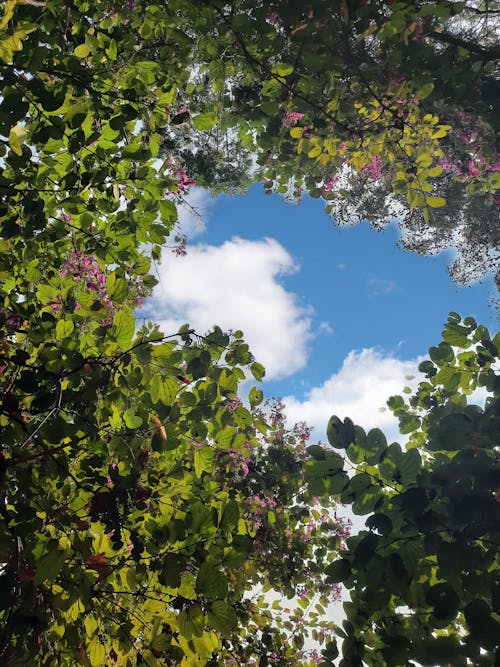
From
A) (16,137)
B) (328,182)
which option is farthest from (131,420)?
(328,182)

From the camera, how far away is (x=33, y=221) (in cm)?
247

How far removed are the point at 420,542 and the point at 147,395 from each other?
1.47 m

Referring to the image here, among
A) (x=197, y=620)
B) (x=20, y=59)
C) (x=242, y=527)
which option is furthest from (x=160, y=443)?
(x=20, y=59)

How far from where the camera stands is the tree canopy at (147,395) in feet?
5.43

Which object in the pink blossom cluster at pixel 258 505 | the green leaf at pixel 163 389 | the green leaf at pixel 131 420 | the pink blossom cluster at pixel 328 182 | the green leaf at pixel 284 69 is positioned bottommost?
the green leaf at pixel 131 420

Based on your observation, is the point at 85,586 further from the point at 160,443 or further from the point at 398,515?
the point at 398,515

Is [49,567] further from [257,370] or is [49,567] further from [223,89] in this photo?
[223,89]

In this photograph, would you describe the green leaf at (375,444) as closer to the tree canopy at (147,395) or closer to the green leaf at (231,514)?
the tree canopy at (147,395)

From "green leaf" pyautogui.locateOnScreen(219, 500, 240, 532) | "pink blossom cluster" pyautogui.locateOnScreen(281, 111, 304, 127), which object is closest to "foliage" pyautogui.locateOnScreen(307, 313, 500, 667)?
"green leaf" pyautogui.locateOnScreen(219, 500, 240, 532)

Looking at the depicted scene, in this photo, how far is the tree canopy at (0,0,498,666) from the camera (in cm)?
166


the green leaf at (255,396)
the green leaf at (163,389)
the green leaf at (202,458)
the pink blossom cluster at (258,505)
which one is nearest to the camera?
the green leaf at (163,389)

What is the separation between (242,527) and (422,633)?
1.10 meters

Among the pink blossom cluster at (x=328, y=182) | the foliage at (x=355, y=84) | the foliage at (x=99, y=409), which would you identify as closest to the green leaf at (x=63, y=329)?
the foliage at (x=99, y=409)

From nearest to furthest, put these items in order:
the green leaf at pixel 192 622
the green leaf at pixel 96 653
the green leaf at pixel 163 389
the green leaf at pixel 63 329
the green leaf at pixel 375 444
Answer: the green leaf at pixel 192 622, the green leaf at pixel 375 444, the green leaf at pixel 96 653, the green leaf at pixel 63 329, the green leaf at pixel 163 389
